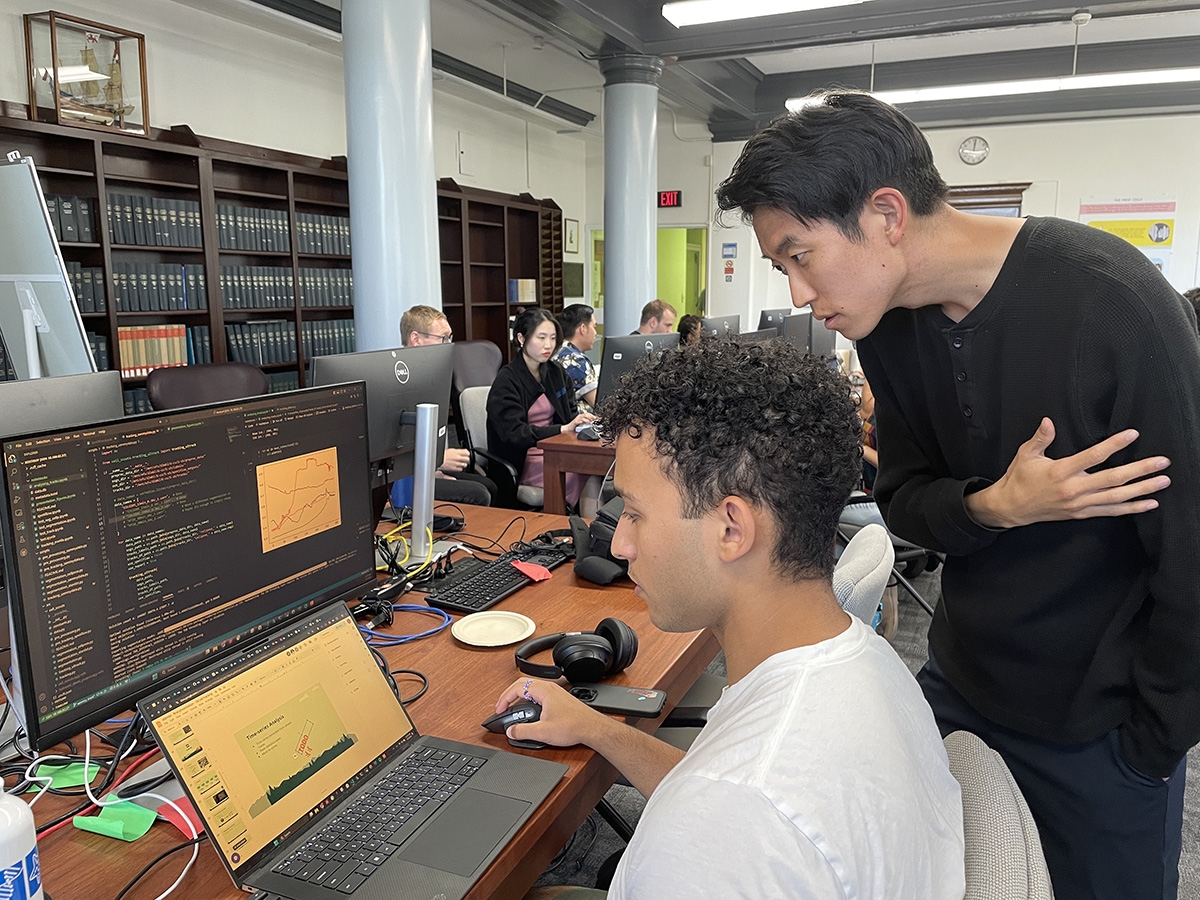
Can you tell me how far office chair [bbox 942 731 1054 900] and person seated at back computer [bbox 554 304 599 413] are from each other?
3.56m

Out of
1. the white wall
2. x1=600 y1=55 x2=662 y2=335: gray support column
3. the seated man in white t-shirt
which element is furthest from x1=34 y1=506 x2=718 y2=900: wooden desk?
the white wall

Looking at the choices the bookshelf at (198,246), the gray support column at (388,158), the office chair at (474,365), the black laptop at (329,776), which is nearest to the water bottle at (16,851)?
the black laptop at (329,776)

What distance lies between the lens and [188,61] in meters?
4.84

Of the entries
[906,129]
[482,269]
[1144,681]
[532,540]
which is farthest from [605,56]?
[1144,681]

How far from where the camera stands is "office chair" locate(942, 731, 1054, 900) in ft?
2.19

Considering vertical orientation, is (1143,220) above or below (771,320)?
above

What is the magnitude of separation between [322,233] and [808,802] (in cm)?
555

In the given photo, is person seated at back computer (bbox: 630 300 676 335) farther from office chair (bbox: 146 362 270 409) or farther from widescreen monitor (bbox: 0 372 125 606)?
widescreen monitor (bbox: 0 372 125 606)

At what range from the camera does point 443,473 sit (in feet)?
11.5

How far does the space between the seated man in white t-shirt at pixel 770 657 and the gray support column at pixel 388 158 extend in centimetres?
321

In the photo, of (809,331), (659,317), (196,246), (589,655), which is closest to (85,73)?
(196,246)

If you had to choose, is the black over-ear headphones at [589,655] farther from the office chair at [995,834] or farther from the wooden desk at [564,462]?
the wooden desk at [564,462]

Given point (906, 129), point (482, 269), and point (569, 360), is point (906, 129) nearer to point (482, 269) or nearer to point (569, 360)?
point (569, 360)

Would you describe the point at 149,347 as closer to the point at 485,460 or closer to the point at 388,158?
the point at 388,158
